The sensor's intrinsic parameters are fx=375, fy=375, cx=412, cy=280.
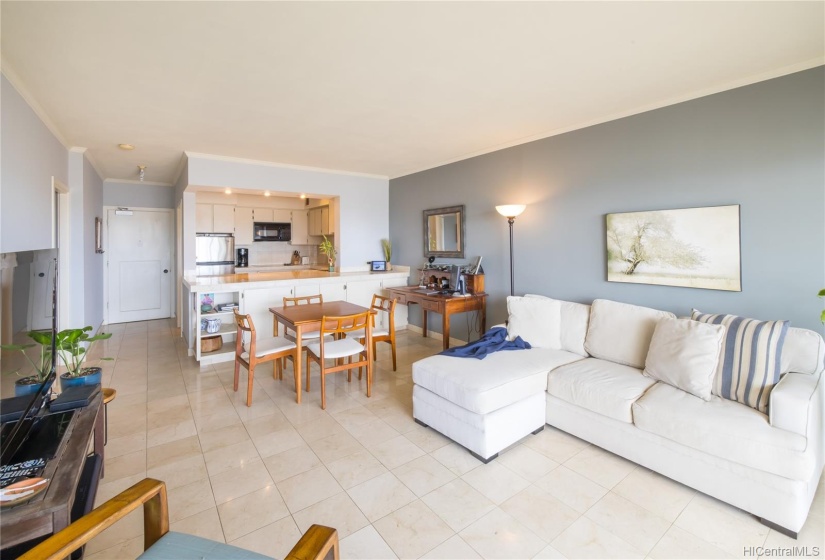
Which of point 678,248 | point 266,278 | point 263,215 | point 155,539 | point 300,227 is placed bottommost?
point 155,539

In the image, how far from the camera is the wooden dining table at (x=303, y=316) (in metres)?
3.16

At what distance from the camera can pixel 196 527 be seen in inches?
71.1

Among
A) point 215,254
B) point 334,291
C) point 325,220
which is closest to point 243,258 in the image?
point 215,254

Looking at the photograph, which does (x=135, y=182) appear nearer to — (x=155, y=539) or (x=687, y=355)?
(x=155, y=539)

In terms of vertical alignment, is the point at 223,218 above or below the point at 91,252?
above

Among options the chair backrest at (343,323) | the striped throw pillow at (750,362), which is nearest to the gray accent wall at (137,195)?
the chair backrest at (343,323)

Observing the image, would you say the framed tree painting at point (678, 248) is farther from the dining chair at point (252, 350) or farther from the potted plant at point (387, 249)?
the potted plant at point (387, 249)

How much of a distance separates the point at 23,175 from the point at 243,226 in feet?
13.8

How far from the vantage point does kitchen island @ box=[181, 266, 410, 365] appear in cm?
422

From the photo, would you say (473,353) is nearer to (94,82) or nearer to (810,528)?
(810,528)

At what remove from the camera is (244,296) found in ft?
14.5

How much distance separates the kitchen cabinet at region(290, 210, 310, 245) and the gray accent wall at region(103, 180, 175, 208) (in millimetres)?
2063

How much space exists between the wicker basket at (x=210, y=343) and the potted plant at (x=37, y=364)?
2.59 meters

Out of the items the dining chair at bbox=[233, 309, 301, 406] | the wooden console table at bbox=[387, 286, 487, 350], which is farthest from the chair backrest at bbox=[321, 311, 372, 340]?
the wooden console table at bbox=[387, 286, 487, 350]
